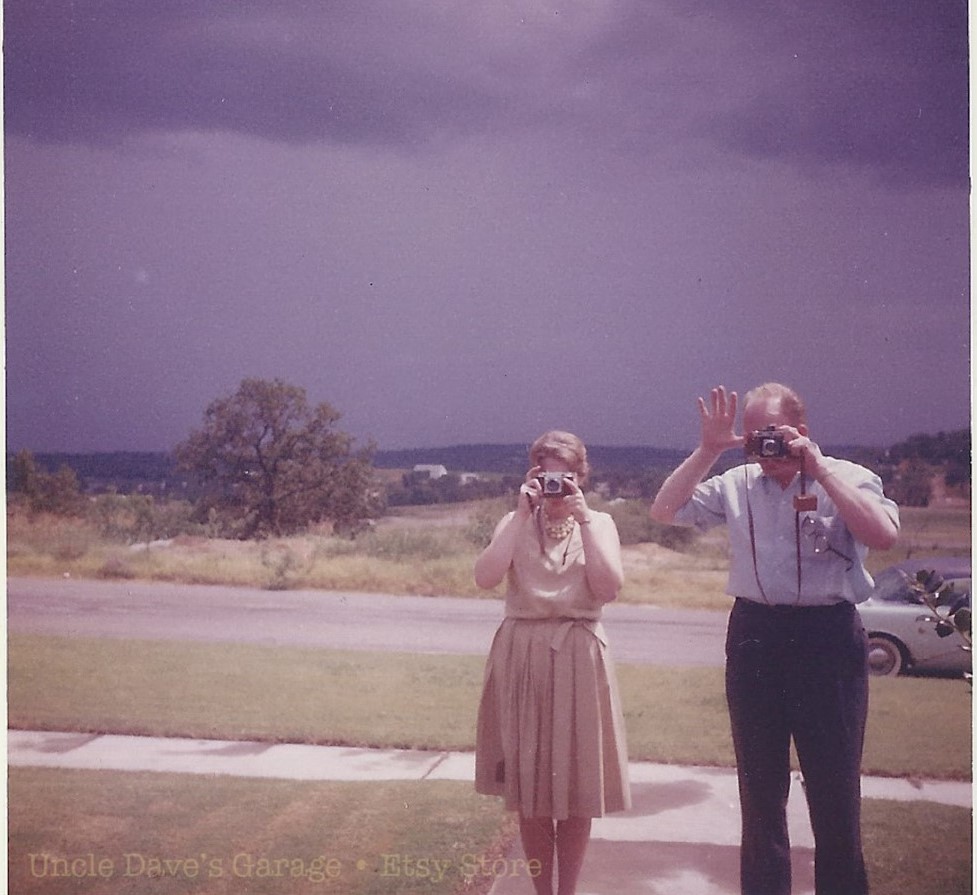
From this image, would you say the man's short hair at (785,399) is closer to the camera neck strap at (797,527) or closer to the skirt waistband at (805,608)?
the camera neck strap at (797,527)

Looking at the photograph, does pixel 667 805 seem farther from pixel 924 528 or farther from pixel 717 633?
pixel 924 528

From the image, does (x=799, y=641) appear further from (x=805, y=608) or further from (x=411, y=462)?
(x=411, y=462)

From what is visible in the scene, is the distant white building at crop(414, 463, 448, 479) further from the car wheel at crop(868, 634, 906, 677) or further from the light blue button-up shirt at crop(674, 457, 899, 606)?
the car wheel at crop(868, 634, 906, 677)

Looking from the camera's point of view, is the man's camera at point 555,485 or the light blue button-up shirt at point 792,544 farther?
the man's camera at point 555,485

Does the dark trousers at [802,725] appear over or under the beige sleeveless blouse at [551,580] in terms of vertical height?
under

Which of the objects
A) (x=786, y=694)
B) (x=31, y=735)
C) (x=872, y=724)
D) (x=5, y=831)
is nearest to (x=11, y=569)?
(x=31, y=735)

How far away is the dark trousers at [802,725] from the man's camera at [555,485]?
507mm

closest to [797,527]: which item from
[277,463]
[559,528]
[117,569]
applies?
[559,528]

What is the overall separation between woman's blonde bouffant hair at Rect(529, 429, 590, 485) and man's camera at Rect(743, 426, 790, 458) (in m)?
0.44

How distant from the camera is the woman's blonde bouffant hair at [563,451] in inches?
105

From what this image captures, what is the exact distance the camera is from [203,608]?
12.5 feet

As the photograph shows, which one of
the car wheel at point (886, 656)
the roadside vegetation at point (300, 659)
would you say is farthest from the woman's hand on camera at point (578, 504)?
the car wheel at point (886, 656)

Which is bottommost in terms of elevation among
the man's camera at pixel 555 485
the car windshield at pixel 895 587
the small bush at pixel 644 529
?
the car windshield at pixel 895 587

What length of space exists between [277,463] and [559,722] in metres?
1.54
